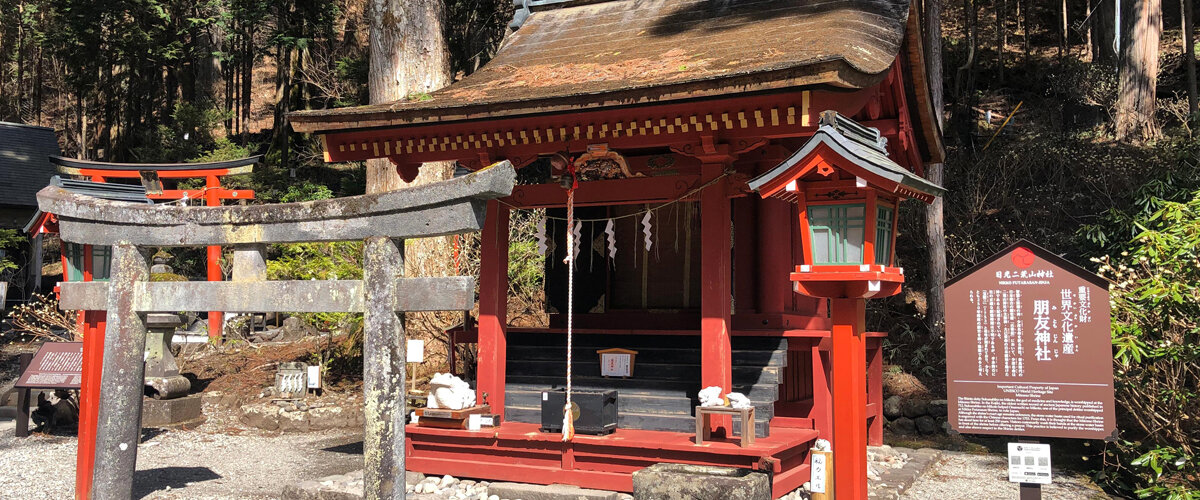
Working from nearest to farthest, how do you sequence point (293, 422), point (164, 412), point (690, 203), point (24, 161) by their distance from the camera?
point (690, 203), point (164, 412), point (293, 422), point (24, 161)

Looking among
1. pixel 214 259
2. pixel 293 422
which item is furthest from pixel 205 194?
pixel 293 422

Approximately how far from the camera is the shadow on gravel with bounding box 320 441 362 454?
10328mm

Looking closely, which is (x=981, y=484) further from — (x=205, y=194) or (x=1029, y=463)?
(x=205, y=194)

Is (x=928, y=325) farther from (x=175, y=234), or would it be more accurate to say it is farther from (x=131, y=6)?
(x=131, y=6)

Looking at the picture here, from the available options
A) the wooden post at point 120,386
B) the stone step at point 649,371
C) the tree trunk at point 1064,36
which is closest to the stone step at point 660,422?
the stone step at point 649,371

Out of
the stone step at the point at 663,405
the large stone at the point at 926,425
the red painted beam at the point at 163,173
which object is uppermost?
the red painted beam at the point at 163,173

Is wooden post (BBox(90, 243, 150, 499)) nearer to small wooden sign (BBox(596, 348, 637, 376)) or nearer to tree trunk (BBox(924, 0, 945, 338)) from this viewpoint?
small wooden sign (BBox(596, 348, 637, 376))

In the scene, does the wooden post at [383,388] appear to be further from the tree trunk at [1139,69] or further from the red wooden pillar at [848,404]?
the tree trunk at [1139,69]

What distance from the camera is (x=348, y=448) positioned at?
416 inches

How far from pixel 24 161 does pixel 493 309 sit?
894 inches

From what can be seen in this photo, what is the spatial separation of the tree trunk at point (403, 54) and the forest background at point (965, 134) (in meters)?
0.04

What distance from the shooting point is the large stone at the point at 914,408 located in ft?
38.3

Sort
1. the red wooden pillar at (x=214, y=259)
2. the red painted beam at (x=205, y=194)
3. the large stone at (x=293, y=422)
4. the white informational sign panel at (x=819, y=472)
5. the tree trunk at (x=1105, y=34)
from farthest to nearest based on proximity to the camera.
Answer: the tree trunk at (x=1105, y=34), the red wooden pillar at (x=214, y=259), the red painted beam at (x=205, y=194), the large stone at (x=293, y=422), the white informational sign panel at (x=819, y=472)

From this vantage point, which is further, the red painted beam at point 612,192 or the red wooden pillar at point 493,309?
the red wooden pillar at point 493,309
